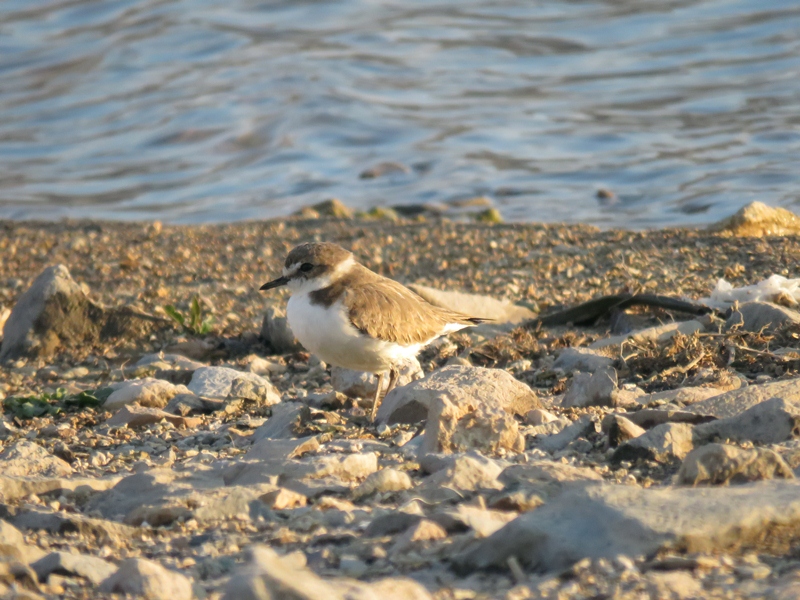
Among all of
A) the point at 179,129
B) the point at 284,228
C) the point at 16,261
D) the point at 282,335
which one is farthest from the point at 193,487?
the point at 179,129

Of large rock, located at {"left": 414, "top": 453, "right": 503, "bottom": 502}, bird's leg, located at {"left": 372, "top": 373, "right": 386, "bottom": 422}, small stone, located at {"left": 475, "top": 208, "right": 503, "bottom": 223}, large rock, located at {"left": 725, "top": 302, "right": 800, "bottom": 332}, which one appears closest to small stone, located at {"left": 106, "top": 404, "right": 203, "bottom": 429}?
bird's leg, located at {"left": 372, "top": 373, "right": 386, "bottom": 422}

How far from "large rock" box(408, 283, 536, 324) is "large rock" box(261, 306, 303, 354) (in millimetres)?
811

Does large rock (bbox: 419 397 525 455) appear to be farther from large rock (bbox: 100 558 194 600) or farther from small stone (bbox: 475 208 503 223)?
small stone (bbox: 475 208 503 223)

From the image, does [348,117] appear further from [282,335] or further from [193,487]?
[193,487]

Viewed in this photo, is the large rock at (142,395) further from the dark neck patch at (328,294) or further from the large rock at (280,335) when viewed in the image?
the large rock at (280,335)

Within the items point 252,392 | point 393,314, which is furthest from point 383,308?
point 252,392

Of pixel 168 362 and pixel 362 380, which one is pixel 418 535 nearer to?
pixel 362 380

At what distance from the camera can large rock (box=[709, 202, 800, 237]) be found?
8.73 m

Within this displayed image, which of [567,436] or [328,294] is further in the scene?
[328,294]

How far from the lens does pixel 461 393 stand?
412 cm

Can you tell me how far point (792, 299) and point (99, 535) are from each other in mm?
4131

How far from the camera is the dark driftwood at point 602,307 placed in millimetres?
6203

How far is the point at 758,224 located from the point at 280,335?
4.50m

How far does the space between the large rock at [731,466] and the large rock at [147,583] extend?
152cm
